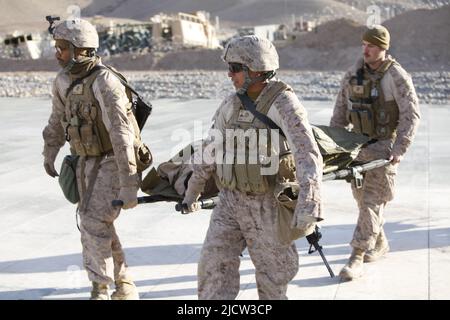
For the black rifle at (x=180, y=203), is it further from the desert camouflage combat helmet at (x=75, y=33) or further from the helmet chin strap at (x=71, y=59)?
the desert camouflage combat helmet at (x=75, y=33)

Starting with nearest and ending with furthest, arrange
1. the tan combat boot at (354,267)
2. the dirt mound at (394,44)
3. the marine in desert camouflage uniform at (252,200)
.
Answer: the marine in desert camouflage uniform at (252,200) → the tan combat boot at (354,267) → the dirt mound at (394,44)

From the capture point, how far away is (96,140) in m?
5.45

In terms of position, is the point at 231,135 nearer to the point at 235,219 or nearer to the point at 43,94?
the point at 235,219

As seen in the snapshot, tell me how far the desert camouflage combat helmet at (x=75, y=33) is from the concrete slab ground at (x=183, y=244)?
170 cm

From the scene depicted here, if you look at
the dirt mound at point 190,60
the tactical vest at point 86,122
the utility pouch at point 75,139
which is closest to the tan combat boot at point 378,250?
the tactical vest at point 86,122

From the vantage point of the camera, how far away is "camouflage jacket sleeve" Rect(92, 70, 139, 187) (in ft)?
17.4

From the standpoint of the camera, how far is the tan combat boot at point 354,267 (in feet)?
20.3

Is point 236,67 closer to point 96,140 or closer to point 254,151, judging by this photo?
point 254,151

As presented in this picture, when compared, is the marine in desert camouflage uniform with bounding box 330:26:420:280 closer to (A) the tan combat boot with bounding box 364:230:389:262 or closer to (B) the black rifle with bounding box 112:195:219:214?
(A) the tan combat boot with bounding box 364:230:389:262

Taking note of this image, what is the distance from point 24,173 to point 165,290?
206 inches

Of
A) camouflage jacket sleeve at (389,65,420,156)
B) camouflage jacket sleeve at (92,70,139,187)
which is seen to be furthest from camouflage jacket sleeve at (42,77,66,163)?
camouflage jacket sleeve at (389,65,420,156)

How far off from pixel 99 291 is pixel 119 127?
1.04 meters

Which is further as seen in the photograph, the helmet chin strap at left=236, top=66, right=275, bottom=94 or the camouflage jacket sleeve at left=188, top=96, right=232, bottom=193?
the camouflage jacket sleeve at left=188, top=96, right=232, bottom=193

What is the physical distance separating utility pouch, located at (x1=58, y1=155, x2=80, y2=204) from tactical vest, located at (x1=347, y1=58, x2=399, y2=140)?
214 centimetres
